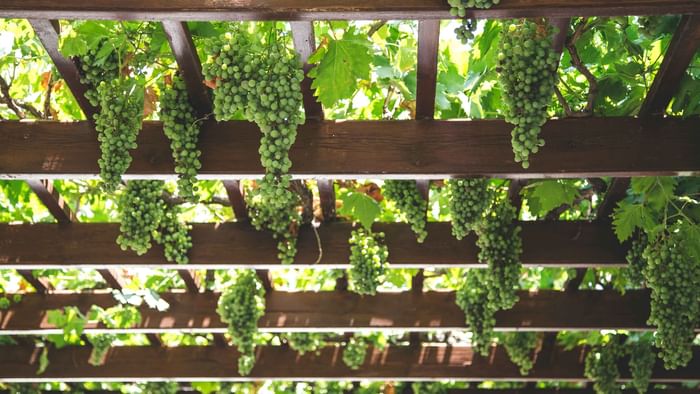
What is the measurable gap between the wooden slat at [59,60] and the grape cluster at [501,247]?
67.7 inches

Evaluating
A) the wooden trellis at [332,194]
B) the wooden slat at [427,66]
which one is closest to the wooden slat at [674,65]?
the wooden trellis at [332,194]

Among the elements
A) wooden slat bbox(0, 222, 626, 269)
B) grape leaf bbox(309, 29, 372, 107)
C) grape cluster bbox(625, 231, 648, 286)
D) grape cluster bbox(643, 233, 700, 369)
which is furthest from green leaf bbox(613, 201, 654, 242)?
grape leaf bbox(309, 29, 372, 107)

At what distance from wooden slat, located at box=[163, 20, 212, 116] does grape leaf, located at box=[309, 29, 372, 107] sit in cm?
40

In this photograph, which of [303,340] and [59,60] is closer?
[59,60]

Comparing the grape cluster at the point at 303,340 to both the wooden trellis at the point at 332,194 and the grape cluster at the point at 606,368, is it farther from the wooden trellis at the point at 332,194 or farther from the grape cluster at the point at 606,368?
the grape cluster at the point at 606,368

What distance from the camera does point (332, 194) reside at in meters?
3.77

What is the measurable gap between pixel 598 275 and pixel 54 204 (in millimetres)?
2991

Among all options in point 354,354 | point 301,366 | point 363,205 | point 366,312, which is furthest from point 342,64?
point 301,366

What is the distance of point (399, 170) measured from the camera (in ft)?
9.91

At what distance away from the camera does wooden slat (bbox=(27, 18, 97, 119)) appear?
247cm

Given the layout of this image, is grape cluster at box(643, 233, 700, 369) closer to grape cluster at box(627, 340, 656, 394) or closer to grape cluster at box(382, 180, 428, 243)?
grape cluster at box(382, 180, 428, 243)

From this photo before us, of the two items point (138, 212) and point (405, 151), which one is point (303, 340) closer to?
point (138, 212)

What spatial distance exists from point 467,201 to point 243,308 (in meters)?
1.64

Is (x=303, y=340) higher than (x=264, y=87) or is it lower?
higher
